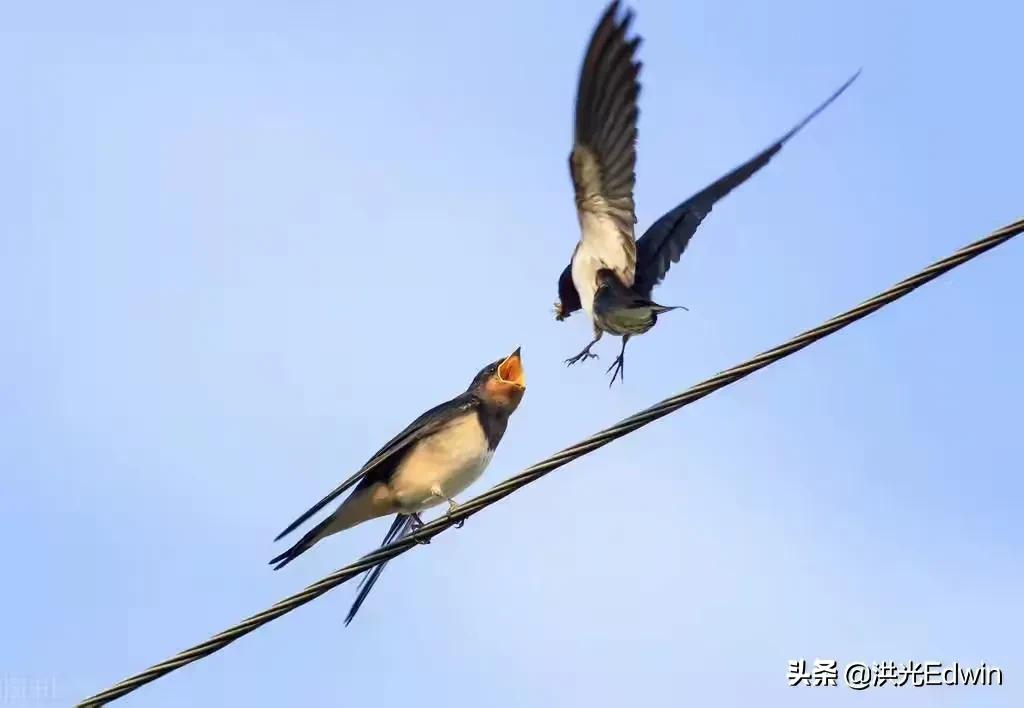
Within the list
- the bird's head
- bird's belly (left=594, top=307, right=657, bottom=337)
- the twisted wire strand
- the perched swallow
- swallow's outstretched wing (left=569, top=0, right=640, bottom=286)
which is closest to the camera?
the twisted wire strand

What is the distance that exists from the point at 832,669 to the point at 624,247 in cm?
192

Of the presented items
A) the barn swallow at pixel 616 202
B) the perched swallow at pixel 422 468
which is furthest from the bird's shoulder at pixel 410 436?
the barn swallow at pixel 616 202

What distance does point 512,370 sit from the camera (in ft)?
18.6

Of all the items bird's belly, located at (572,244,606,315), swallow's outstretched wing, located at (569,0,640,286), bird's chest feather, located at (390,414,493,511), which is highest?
swallow's outstretched wing, located at (569,0,640,286)

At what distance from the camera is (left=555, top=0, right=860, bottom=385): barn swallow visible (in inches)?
240

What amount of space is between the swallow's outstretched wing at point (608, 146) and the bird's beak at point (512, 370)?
1095 mm

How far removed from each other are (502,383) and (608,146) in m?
1.39

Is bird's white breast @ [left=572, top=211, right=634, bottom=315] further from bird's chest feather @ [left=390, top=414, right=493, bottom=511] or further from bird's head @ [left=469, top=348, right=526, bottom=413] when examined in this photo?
bird's chest feather @ [left=390, top=414, right=493, bottom=511]

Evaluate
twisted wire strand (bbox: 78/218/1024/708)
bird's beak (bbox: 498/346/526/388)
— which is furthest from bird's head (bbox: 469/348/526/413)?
twisted wire strand (bbox: 78/218/1024/708)

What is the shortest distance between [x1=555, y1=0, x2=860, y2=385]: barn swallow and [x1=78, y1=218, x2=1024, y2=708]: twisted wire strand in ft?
8.54

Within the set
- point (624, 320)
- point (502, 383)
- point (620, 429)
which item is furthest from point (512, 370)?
point (620, 429)

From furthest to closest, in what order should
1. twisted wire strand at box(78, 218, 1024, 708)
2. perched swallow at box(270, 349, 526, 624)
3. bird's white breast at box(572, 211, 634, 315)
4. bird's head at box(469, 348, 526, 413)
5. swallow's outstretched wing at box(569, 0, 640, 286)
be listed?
bird's white breast at box(572, 211, 634, 315) → swallow's outstretched wing at box(569, 0, 640, 286) → bird's head at box(469, 348, 526, 413) → perched swallow at box(270, 349, 526, 624) → twisted wire strand at box(78, 218, 1024, 708)

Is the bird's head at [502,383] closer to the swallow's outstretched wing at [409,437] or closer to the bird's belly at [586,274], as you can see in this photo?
the swallow's outstretched wing at [409,437]

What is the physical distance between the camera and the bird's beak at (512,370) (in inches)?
221
